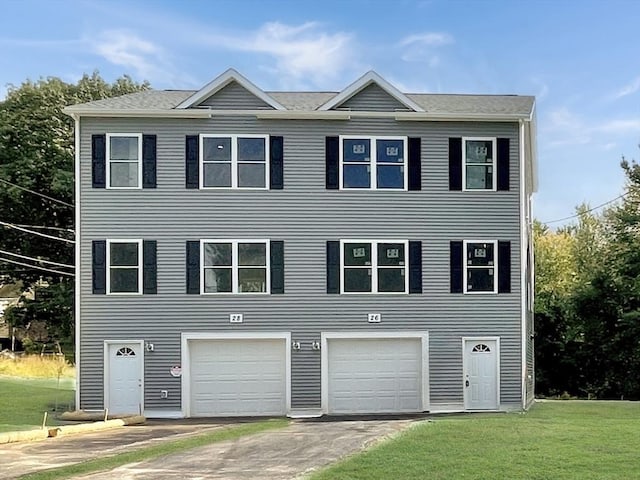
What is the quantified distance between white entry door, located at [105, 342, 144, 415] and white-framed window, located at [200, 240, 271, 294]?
94.0 inches

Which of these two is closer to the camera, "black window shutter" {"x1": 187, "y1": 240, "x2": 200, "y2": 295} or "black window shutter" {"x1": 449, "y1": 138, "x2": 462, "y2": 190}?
"black window shutter" {"x1": 187, "y1": 240, "x2": 200, "y2": 295}

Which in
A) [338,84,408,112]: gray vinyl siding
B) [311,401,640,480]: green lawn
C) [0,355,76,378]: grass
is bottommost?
[0,355,76,378]: grass

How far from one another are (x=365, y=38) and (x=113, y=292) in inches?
365

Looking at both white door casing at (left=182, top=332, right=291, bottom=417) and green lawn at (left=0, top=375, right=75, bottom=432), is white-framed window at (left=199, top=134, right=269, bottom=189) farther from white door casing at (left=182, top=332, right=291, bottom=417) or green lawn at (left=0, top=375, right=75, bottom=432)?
green lawn at (left=0, top=375, right=75, bottom=432)

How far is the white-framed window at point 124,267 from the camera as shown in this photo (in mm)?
20547

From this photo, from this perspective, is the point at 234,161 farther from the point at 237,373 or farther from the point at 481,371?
the point at 481,371

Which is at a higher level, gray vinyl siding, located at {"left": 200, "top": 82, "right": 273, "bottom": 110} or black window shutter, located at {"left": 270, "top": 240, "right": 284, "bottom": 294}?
gray vinyl siding, located at {"left": 200, "top": 82, "right": 273, "bottom": 110}

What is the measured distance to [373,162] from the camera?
69.0ft

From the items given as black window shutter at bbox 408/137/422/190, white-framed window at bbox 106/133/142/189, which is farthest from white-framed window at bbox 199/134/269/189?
black window shutter at bbox 408/137/422/190

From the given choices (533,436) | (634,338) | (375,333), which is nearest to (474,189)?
(375,333)

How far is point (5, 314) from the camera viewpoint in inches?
1709

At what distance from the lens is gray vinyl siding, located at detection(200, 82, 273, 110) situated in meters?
20.9

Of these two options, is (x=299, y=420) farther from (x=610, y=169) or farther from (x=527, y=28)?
(x=610, y=169)

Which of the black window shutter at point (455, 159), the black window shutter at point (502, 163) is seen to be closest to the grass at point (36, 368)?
the black window shutter at point (455, 159)
